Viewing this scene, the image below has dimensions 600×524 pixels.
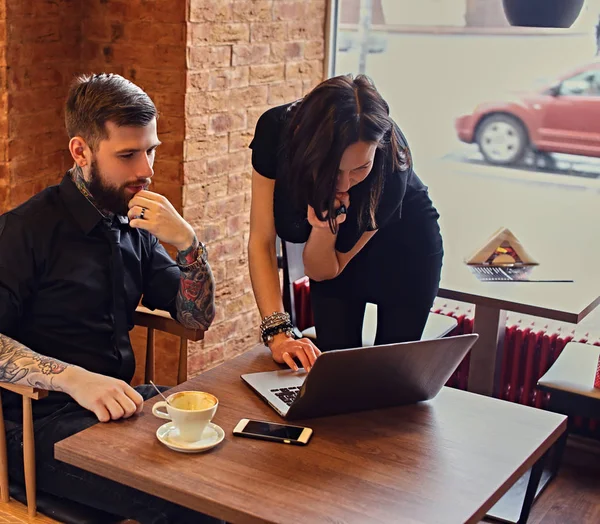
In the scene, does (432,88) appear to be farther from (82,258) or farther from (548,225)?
(82,258)

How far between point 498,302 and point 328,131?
1.09m

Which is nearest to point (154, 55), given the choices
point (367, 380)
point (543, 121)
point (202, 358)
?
point (202, 358)

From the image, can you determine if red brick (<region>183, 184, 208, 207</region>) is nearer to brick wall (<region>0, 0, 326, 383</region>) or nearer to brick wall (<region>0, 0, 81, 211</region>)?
brick wall (<region>0, 0, 326, 383</region>)

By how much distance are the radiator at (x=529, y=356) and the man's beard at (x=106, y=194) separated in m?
1.32

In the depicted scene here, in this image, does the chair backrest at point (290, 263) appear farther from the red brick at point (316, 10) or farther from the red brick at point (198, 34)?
the red brick at point (316, 10)

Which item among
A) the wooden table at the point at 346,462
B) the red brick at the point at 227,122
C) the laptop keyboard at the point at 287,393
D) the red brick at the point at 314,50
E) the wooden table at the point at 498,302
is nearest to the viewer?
the wooden table at the point at 346,462

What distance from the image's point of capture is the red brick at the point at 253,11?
9.98 feet

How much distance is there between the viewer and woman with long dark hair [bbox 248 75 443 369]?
5.78ft

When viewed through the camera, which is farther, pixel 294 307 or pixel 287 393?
pixel 294 307

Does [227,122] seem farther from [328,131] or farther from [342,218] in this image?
[328,131]

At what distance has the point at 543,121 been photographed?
327cm

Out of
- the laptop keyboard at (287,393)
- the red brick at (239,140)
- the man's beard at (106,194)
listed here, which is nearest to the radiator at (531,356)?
the red brick at (239,140)

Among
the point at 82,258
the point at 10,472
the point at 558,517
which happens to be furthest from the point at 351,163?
the point at 558,517

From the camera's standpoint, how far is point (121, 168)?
1909 mm
